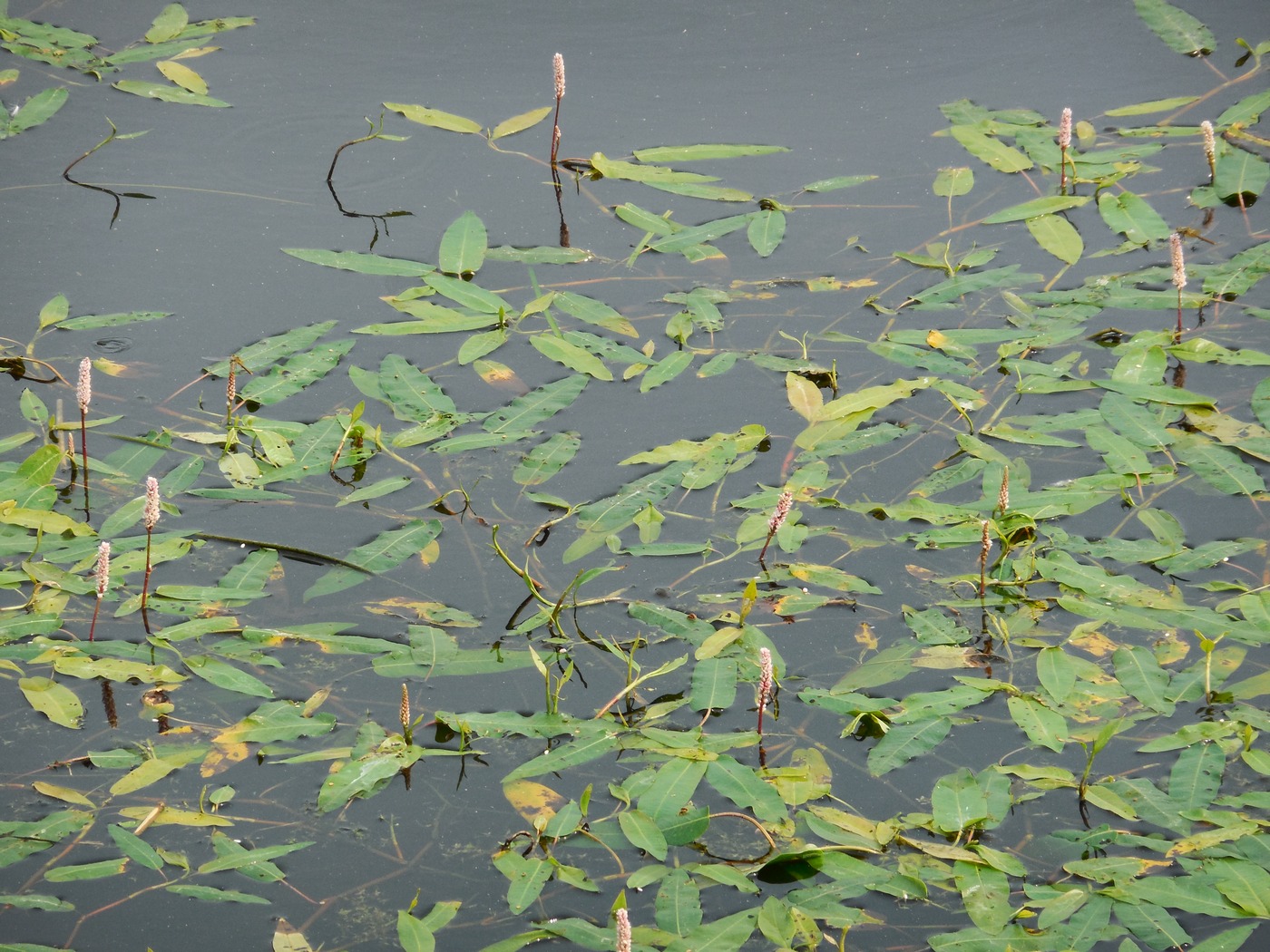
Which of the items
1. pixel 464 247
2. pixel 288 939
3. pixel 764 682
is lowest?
pixel 288 939

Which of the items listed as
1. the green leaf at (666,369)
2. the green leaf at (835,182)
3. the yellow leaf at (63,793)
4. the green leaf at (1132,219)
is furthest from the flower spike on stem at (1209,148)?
the yellow leaf at (63,793)

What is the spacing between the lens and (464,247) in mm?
2551

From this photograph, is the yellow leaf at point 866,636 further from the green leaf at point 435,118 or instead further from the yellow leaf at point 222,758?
the green leaf at point 435,118

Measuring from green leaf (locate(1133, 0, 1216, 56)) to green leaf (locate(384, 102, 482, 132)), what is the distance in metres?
1.67

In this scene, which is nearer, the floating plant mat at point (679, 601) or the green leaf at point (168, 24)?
the floating plant mat at point (679, 601)

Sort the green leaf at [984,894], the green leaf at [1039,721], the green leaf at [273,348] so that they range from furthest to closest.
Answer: the green leaf at [273,348] < the green leaf at [1039,721] < the green leaf at [984,894]

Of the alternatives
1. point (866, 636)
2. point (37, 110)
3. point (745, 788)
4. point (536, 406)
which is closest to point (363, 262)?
point (536, 406)

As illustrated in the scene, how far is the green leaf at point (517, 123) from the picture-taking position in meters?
2.91

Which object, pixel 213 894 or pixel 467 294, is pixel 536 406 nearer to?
pixel 467 294

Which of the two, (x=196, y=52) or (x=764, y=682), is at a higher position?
(x=196, y=52)

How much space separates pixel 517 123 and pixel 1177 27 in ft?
5.35

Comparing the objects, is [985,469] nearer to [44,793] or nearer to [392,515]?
[392,515]

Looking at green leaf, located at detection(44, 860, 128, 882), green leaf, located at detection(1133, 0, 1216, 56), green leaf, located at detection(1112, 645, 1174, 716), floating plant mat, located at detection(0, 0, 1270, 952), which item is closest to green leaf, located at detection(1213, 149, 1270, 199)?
floating plant mat, located at detection(0, 0, 1270, 952)

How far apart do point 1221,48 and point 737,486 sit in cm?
192
